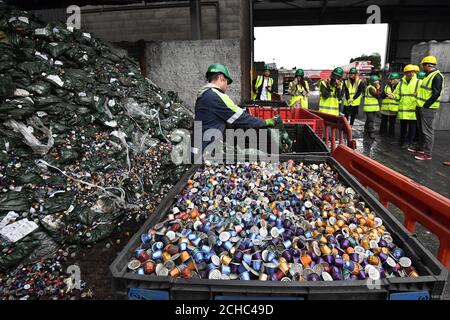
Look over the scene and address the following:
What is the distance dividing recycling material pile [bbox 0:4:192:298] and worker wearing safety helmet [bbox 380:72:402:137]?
20.5 feet

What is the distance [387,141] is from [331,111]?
1.79 metres

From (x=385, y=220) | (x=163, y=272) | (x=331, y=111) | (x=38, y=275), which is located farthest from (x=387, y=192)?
(x=331, y=111)

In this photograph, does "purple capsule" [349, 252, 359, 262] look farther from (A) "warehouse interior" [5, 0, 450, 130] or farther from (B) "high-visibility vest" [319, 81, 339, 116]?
(B) "high-visibility vest" [319, 81, 339, 116]

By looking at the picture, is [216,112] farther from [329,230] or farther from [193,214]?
[329,230]

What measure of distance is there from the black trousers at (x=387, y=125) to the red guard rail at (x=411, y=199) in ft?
23.4

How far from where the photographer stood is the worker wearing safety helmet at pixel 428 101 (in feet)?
19.6

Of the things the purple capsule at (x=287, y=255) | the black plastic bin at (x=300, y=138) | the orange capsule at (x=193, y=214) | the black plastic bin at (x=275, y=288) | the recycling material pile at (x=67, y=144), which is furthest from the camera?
A: the black plastic bin at (x=300, y=138)

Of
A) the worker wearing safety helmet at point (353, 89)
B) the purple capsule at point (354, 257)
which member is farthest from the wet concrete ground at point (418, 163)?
the purple capsule at point (354, 257)

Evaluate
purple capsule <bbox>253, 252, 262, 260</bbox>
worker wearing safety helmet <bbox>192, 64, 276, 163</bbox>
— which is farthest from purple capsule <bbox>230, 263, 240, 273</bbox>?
worker wearing safety helmet <bbox>192, 64, 276, 163</bbox>

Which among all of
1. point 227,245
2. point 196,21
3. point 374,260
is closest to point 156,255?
point 227,245

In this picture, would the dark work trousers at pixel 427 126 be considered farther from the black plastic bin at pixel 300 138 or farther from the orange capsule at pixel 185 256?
the orange capsule at pixel 185 256

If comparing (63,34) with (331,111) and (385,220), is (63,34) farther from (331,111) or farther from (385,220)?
(331,111)

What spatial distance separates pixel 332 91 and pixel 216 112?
6195 mm

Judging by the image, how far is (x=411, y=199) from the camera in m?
2.05
